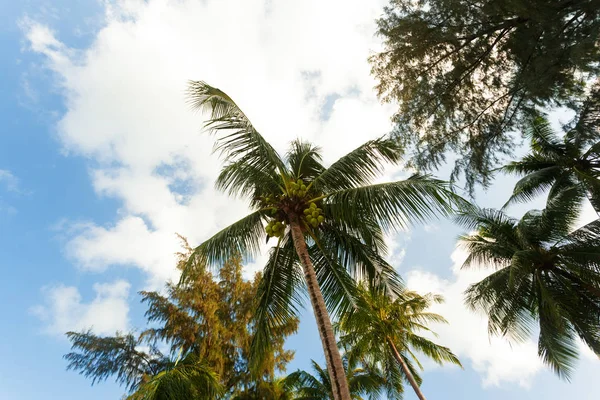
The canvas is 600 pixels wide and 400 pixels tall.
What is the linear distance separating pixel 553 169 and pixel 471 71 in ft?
29.5

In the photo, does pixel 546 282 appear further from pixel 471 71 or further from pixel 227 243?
pixel 227 243

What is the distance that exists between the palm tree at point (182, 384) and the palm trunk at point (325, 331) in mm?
2949

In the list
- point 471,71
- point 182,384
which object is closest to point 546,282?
point 471,71

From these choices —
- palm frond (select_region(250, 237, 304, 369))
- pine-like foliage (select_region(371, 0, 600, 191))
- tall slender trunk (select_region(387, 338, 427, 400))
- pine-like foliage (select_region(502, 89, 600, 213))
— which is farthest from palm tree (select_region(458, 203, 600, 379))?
palm frond (select_region(250, 237, 304, 369))

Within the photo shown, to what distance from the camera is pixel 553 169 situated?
13711mm

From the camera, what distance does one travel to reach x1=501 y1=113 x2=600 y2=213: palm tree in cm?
1129

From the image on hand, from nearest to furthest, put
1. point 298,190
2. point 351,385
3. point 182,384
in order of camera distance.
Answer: point 298,190 → point 182,384 → point 351,385

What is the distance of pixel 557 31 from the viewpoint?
5688 millimetres

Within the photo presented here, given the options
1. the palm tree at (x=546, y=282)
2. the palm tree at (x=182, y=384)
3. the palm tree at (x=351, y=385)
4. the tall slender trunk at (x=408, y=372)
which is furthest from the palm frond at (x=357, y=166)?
the palm tree at (x=351, y=385)

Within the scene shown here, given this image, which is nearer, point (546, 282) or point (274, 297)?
point (274, 297)

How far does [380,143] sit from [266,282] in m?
3.46

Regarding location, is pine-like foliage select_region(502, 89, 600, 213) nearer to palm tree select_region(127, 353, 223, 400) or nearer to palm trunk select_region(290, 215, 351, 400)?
palm trunk select_region(290, 215, 351, 400)

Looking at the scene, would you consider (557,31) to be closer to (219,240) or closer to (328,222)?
(328,222)

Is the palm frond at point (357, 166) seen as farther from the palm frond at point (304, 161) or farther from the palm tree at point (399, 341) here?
the palm tree at point (399, 341)
